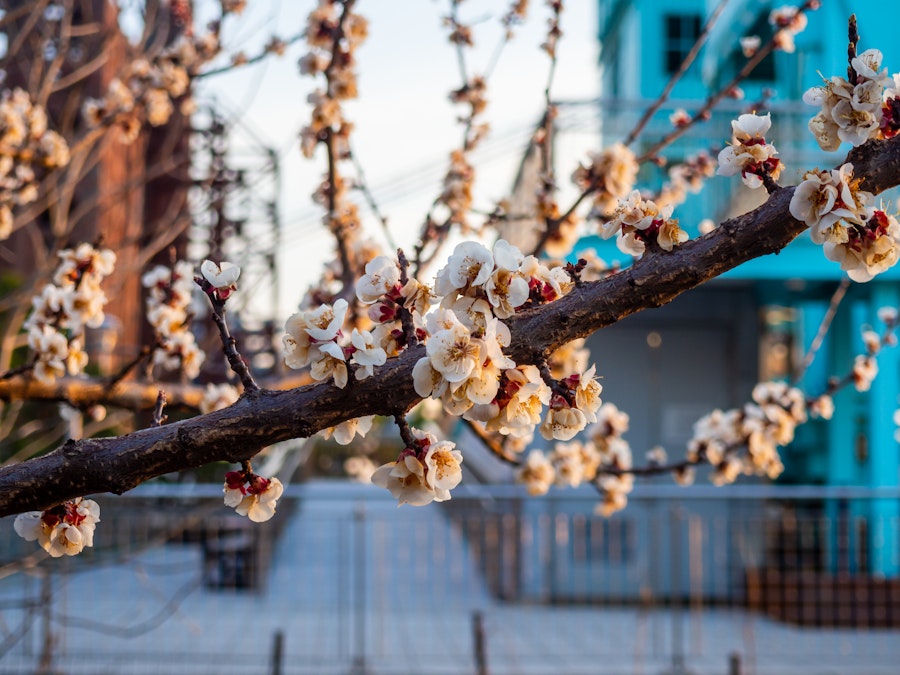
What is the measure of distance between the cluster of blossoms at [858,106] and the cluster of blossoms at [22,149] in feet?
8.82

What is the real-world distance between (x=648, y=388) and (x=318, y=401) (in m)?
8.25

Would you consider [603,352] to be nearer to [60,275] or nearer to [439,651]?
[439,651]

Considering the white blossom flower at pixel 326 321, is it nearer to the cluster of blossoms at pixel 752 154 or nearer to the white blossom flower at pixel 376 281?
the white blossom flower at pixel 376 281

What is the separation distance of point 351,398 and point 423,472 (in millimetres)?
179

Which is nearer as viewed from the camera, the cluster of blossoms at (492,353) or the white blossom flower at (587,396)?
the cluster of blossoms at (492,353)

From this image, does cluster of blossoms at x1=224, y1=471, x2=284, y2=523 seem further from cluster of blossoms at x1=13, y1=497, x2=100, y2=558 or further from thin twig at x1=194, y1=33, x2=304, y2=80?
thin twig at x1=194, y1=33, x2=304, y2=80

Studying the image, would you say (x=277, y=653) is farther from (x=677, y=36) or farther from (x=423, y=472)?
(x=677, y=36)

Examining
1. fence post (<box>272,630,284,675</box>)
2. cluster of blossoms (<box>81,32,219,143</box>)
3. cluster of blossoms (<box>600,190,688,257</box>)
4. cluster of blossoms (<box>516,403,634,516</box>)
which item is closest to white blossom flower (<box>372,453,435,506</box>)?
cluster of blossoms (<box>600,190,688,257</box>)

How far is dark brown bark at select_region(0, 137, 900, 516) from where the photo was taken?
3.83 ft

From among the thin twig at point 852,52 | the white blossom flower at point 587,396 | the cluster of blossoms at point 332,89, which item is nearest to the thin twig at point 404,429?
the white blossom flower at point 587,396

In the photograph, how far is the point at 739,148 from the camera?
1338 millimetres

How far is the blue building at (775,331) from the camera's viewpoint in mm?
8453

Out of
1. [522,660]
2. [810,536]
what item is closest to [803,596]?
[810,536]

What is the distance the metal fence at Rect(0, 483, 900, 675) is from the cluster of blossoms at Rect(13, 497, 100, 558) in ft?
12.1
